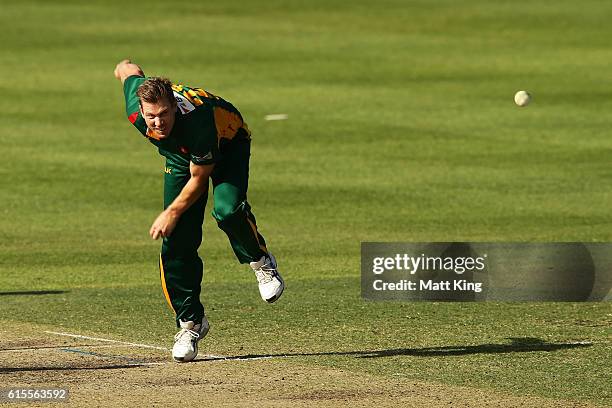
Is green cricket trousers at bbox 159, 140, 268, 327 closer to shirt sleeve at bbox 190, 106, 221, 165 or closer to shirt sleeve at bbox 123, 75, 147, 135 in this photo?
shirt sleeve at bbox 123, 75, 147, 135

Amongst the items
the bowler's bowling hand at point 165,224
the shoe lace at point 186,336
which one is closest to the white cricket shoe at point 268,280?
the shoe lace at point 186,336

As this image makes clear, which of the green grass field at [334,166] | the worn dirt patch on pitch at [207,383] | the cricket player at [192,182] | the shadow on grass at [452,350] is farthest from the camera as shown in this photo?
the green grass field at [334,166]

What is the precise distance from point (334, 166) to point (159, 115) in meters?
11.9

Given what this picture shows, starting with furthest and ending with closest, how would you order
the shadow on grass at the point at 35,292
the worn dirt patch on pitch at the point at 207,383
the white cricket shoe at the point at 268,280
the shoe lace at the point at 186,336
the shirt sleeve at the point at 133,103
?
1. the shadow on grass at the point at 35,292
2. the white cricket shoe at the point at 268,280
3. the shoe lace at the point at 186,336
4. the shirt sleeve at the point at 133,103
5. the worn dirt patch on pitch at the point at 207,383

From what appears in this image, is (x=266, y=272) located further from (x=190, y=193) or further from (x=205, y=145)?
(x=205, y=145)

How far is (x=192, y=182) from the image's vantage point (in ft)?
29.3

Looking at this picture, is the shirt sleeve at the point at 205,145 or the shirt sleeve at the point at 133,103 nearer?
the shirt sleeve at the point at 205,145

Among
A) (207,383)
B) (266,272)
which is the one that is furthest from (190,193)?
(207,383)

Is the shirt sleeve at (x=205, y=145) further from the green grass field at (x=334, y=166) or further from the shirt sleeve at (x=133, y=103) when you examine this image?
the green grass field at (x=334, y=166)

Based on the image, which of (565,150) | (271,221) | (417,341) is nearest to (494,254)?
(417,341)

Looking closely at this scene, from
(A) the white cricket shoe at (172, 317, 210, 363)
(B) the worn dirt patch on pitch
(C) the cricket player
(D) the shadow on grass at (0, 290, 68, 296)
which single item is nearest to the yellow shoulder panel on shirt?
(C) the cricket player

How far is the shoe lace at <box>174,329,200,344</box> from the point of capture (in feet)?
30.8

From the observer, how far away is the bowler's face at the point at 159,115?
A: 8.58 m

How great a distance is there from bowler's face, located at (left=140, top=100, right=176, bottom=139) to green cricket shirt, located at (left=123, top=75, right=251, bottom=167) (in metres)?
0.12
